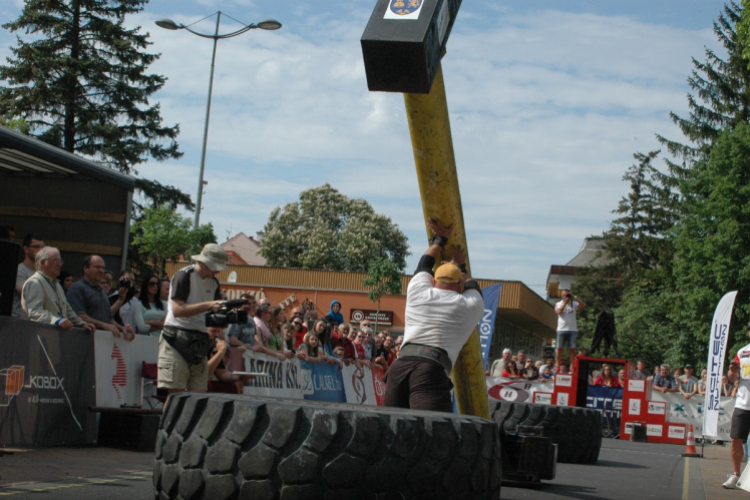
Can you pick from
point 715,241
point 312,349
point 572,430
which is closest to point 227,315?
point 572,430

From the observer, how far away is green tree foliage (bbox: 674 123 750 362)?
37094 millimetres

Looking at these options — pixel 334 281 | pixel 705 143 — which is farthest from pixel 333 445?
pixel 334 281

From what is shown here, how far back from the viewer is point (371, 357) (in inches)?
802

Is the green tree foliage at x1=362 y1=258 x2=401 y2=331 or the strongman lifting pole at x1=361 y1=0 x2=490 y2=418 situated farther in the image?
the green tree foliage at x1=362 y1=258 x2=401 y2=331

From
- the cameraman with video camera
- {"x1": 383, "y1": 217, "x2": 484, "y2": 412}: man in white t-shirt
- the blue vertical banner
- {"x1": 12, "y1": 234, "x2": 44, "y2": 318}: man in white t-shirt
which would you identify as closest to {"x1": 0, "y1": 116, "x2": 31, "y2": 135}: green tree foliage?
the blue vertical banner

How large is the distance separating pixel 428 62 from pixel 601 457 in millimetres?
11033

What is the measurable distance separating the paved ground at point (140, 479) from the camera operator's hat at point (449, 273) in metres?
1.91

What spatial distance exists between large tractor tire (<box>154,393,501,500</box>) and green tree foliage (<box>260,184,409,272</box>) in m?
76.7

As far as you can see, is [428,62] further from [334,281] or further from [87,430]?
[334,281]

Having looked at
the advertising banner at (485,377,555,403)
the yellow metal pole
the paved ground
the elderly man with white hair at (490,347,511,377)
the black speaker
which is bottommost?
the paved ground

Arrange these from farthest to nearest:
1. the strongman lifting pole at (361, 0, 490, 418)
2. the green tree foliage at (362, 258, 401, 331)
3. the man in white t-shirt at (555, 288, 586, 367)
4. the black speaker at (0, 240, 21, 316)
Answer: the green tree foliage at (362, 258, 401, 331)
the man in white t-shirt at (555, 288, 586, 367)
the black speaker at (0, 240, 21, 316)
the strongman lifting pole at (361, 0, 490, 418)

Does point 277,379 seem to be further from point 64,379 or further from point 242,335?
point 64,379

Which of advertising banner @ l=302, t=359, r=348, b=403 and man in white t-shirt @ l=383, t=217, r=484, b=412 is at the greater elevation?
man in white t-shirt @ l=383, t=217, r=484, b=412

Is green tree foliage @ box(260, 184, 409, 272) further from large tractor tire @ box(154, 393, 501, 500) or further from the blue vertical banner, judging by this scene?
large tractor tire @ box(154, 393, 501, 500)
